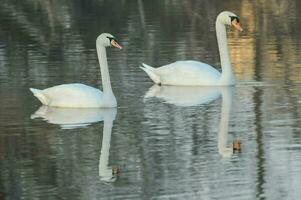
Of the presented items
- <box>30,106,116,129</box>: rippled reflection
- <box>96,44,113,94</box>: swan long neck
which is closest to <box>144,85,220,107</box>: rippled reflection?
<box>96,44,113,94</box>: swan long neck

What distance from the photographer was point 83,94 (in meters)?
14.3

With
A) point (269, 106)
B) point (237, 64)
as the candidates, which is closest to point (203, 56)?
point (237, 64)

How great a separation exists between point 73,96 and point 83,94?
16cm

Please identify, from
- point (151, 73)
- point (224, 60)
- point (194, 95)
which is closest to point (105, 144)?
point (194, 95)

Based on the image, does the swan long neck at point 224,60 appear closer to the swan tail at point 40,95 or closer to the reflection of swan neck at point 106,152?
→ the swan tail at point 40,95

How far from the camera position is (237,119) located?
13.2m

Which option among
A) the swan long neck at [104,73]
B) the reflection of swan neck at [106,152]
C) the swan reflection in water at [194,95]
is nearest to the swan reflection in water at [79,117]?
the reflection of swan neck at [106,152]

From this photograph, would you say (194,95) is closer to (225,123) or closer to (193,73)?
(193,73)

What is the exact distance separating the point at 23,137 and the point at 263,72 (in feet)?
18.7

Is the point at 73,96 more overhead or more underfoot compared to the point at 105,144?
more overhead

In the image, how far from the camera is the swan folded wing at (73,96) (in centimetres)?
1434

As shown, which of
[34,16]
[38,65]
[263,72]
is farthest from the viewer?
[34,16]

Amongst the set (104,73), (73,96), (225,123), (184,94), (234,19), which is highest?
(234,19)

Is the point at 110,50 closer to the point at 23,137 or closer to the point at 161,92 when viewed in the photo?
the point at 161,92
